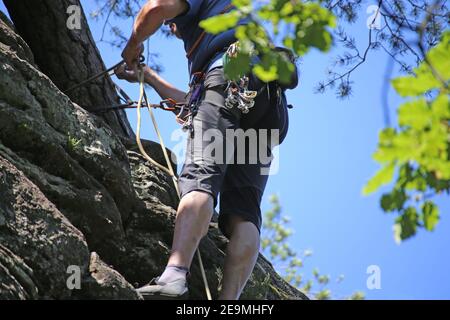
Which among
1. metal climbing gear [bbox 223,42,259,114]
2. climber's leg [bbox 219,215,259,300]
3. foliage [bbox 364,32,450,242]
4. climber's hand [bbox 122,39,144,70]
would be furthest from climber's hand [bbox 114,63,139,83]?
foliage [bbox 364,32,450,242]

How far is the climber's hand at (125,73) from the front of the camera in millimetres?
5309

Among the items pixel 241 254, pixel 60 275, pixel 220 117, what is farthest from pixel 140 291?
pixel 220 117

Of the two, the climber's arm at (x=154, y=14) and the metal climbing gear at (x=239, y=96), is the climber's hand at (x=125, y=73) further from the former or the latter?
the metal climbing gear at (x=239, y=96)

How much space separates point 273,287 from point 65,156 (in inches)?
61.3

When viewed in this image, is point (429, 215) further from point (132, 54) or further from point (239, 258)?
point (132, 54)

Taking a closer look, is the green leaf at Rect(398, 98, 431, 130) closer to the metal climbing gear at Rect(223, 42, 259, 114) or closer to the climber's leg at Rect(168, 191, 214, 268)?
the climber's leg at Rect(168, 191, 214, 268)

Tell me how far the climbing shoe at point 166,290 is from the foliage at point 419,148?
1444mm

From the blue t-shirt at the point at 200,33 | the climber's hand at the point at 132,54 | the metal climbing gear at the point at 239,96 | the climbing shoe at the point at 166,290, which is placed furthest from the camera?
the climber's hand at the point at 132,54

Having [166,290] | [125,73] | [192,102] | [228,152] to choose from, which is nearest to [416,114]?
[166,290]

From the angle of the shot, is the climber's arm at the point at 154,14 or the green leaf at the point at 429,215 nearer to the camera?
the green leaf at the point at 429,215

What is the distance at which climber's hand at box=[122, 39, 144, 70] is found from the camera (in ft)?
15.9

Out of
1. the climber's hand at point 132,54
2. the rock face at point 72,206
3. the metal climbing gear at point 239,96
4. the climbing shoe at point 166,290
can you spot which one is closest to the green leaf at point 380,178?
the climbing shoe at point 166,290

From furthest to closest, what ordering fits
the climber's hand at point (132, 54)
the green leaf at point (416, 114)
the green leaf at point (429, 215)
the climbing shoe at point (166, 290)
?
1. the climber's hand at point (132, 54)
2. the climbing shoe at point (166, 290)
3. the green leaf at point (429, 215)
4. the green leaf at point (416, 114)

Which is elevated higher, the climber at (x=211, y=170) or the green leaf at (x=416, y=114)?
the climber at (x=211, y=170)
